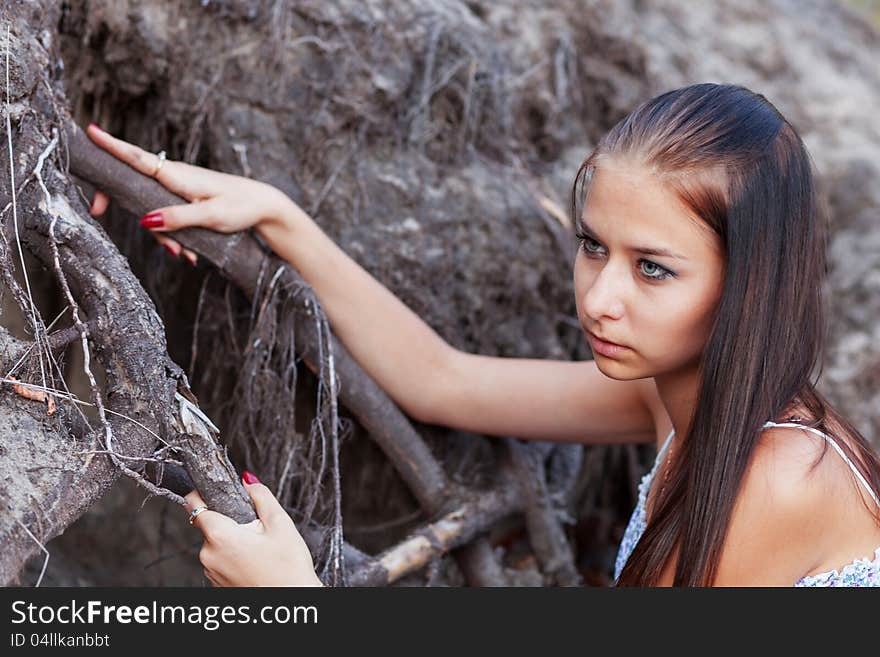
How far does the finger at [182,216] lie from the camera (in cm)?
226

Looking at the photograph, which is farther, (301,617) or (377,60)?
(377,60)

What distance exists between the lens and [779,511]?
72.0 inches

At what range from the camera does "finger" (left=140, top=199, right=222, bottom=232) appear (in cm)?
226

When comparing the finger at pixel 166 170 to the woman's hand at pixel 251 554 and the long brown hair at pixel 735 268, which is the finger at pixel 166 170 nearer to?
the woman's hand at pixel 251 554

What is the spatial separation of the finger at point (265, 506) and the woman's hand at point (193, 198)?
0.64 m

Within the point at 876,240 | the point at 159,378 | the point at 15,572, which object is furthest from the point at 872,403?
the point at 15,572

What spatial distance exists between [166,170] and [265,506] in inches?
32.3

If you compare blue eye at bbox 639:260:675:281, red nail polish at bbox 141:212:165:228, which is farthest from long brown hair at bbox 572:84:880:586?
red nail polish at bbox 141:212:165:228

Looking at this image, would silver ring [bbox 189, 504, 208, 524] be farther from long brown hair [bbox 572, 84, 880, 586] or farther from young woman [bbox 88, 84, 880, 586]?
long brown hair [bbox 572, 84, 880, 586]

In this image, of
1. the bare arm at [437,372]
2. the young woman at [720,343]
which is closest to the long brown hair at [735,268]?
the young woman at [720,343]

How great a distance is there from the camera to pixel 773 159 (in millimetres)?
1827

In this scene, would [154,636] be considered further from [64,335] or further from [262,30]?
[262,30]

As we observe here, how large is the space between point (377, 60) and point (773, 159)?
1.38 metres

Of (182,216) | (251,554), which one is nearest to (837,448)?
(251,554)
